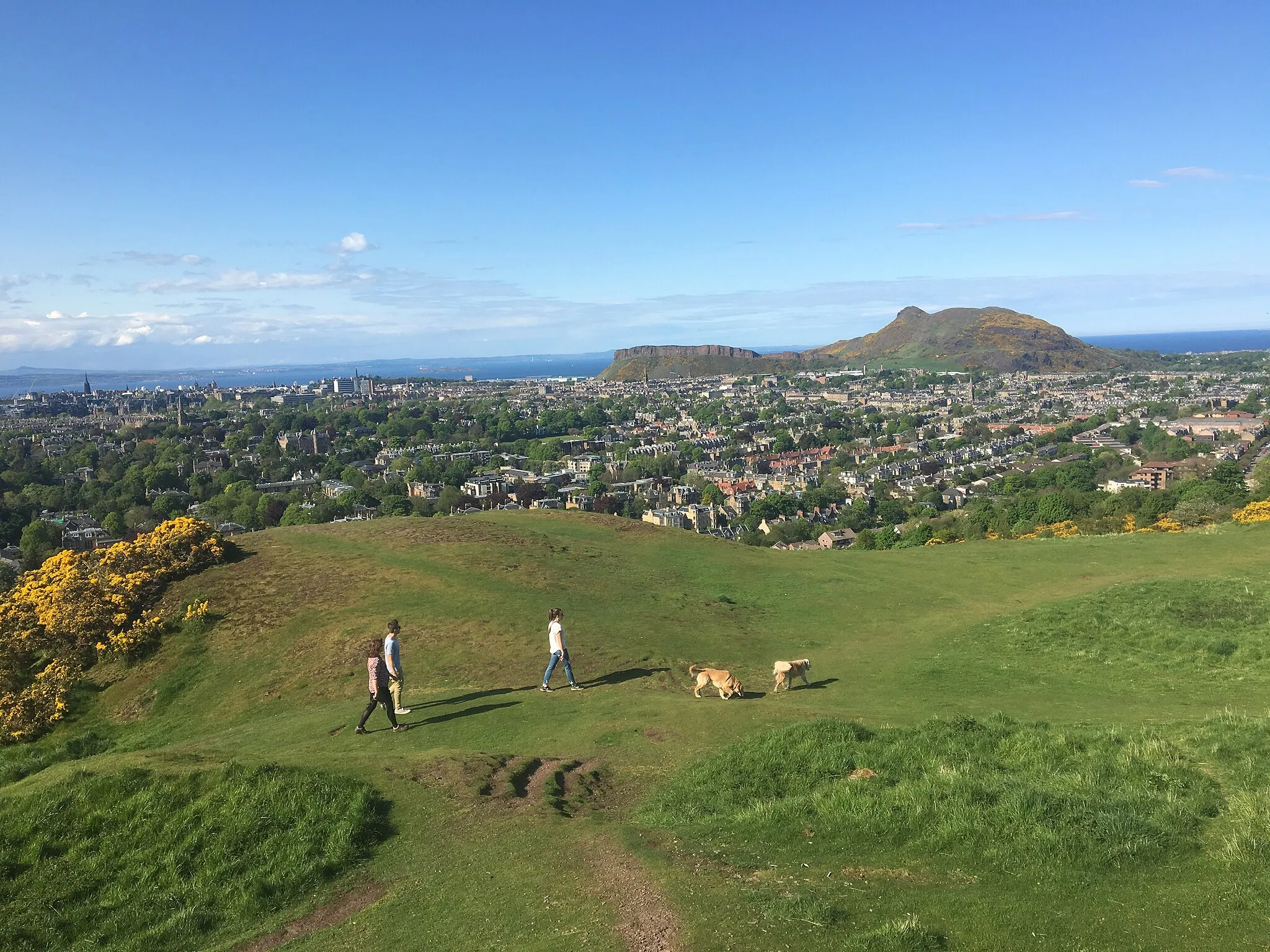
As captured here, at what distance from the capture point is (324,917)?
28.5 ft

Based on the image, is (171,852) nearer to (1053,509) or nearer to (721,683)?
(721,683)

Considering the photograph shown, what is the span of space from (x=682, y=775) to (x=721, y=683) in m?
4.75

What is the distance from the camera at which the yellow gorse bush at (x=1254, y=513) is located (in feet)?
138

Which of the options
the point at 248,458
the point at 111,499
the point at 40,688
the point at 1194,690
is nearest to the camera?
the point at 1194,690

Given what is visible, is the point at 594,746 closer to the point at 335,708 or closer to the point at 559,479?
the point at 335,708

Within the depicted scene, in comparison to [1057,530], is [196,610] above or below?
above

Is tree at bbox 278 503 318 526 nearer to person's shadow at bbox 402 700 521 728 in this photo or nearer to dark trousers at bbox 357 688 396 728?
person's shadow at bbox 402 700 521 728

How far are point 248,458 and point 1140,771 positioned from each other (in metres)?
156

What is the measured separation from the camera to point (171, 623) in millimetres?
21219

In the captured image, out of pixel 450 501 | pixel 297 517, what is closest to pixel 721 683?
pixel 297 517

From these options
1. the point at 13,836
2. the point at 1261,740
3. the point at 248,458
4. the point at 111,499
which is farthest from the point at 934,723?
the point at 248,458

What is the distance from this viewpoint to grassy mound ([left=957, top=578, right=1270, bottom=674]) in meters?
18.4

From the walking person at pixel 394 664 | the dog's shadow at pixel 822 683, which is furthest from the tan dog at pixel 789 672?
the walking person at pixel 394 664

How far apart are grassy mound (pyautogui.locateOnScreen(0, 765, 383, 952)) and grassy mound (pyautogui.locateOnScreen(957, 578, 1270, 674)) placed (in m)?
16.4
